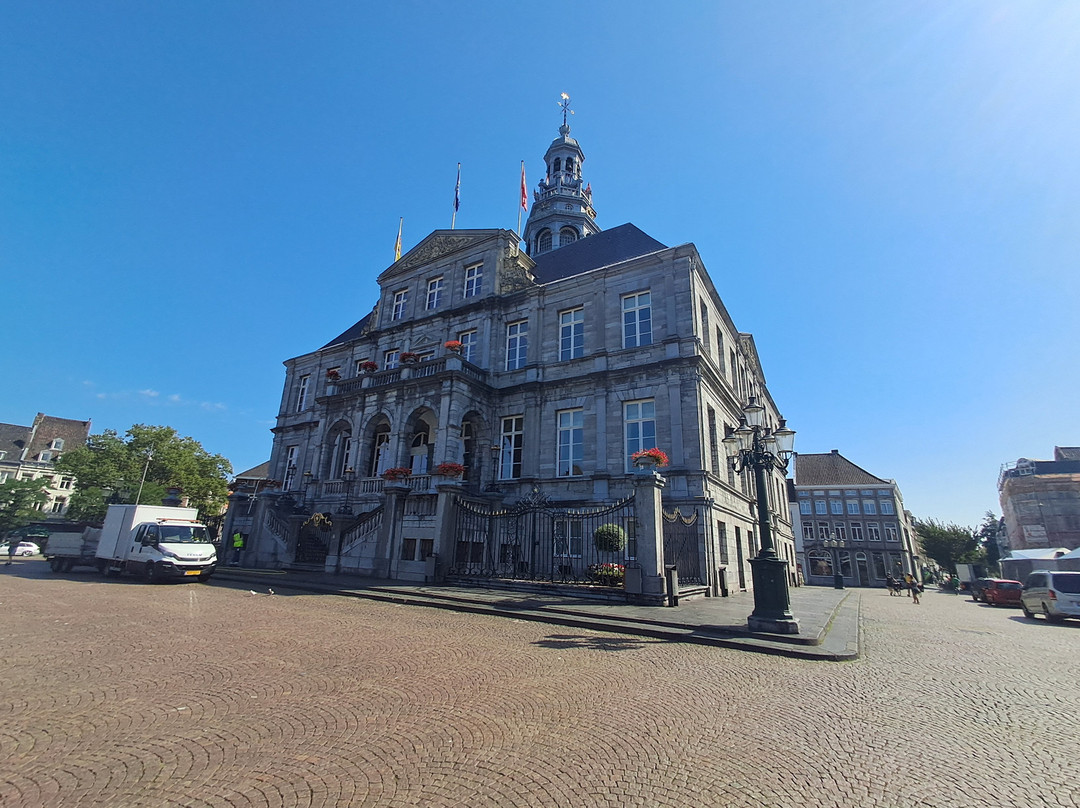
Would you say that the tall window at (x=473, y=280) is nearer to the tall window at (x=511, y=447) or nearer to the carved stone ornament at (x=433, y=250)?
the carved stone ornament at (x=433, y=250)

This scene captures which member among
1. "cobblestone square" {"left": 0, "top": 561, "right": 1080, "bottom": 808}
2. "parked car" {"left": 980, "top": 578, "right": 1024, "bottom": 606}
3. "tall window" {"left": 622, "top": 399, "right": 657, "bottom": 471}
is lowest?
"cobblestone square" {"left": 0, "top": 561, "right": 1080, "bottom": 808}

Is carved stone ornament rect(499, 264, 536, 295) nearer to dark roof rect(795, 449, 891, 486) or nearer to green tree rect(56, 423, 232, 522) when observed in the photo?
green tree rect(56, 423, 232, 522)

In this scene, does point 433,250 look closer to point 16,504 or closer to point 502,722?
point 502,722

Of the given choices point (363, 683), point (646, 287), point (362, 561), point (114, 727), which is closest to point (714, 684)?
point (363, 683)

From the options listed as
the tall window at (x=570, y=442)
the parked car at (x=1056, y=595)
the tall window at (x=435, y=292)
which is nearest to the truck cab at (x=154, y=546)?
the tall window at (x=570, y=442)

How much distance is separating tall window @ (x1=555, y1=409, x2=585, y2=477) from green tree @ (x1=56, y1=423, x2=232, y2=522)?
112 feet

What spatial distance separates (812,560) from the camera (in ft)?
176

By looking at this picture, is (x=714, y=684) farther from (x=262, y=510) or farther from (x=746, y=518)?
(x=262, y=510)

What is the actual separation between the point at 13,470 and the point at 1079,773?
88.4 metres

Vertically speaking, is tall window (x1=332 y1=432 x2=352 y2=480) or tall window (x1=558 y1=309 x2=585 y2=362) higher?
tall window (x1=558 y1=309 x2=585 y2=362)

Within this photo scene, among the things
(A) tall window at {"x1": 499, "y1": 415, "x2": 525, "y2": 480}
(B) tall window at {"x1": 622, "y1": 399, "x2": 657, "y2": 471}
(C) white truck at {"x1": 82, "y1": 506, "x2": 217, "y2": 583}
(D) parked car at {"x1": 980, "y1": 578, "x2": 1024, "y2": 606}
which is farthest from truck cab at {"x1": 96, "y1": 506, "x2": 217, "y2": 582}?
(D) parked car at {"x1": 980, "y1": 578, "x2": 1024, "y2": 606}

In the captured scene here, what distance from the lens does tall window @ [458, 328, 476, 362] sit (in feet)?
76.4

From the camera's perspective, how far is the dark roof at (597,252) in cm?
2314

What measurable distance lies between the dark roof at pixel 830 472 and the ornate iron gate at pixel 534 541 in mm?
50149
